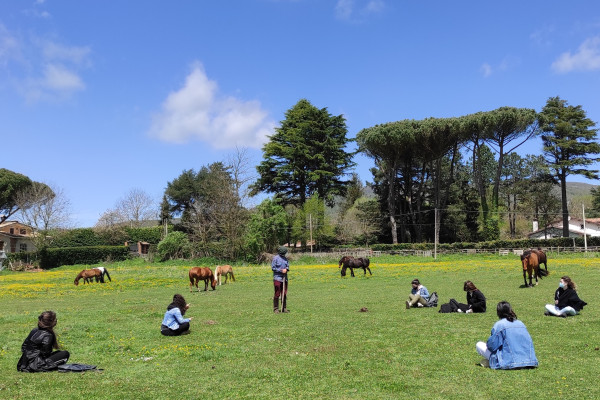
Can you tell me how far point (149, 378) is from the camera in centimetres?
696

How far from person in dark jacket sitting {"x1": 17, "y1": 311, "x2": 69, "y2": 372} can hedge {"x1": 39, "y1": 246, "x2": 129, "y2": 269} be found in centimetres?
5571

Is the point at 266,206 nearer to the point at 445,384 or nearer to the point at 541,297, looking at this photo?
the point at 541,297

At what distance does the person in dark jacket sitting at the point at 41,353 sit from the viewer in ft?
24.5

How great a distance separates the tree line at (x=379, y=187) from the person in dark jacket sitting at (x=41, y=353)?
4418cm

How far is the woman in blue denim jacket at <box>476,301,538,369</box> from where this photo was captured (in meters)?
6.97

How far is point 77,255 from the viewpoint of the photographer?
192ft

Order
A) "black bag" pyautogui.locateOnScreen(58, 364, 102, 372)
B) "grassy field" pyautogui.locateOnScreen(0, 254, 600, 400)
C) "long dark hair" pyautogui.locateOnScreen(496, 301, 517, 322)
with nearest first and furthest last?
1. "grassy field" pyautogui.locateOnScreen(0, 254, 600, 400)
2. "long dark hair" pyautogui.locateOnScreen(496, 301, 517, 322)
3. "black bag" pyautogui.locateOnScreen(58, 364, 102, 372)

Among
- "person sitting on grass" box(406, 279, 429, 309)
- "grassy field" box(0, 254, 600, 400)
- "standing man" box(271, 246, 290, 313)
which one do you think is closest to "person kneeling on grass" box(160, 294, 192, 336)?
"grassy field" box(0, 254, 600, 400)

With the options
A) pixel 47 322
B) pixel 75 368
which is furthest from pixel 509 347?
pixel 47 322

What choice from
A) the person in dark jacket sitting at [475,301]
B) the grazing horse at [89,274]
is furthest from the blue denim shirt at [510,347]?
the grazing horse at [89,274]

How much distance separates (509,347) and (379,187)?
6816 cm

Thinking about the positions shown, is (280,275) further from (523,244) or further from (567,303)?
(523,244)

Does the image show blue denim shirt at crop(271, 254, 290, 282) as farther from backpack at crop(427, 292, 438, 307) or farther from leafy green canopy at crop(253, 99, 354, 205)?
leafy green canopy at crop(253, 99, 354, 205)

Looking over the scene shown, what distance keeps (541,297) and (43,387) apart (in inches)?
587
